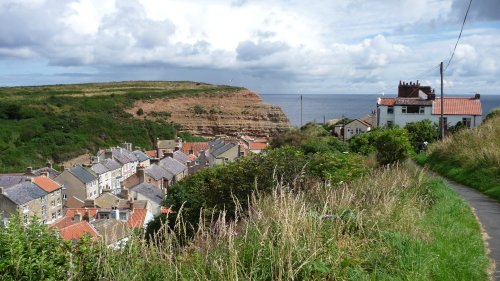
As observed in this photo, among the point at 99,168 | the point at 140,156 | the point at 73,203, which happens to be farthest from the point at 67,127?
the point at 73,203

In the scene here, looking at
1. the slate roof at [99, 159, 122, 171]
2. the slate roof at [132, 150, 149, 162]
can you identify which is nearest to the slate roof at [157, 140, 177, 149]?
the slate roof at [132, 150, 149, 162]

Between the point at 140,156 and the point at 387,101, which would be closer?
the point at 387,101

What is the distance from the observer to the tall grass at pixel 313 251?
17.1 ft

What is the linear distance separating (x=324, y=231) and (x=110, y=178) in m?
51.9

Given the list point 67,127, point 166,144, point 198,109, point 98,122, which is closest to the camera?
point 166,144

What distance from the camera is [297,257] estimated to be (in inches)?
205

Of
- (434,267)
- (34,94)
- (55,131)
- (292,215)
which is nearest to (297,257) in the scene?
(292,215)

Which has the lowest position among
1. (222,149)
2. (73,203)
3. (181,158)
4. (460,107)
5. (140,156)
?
(73,203)

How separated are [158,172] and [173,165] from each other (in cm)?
471

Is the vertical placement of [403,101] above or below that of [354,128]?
above

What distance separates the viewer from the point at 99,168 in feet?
175

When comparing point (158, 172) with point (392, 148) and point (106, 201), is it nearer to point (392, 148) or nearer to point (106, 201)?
point (106, 201)

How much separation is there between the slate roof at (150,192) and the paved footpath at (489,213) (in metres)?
29.8

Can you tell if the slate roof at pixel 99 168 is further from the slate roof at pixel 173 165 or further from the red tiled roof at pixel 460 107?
the red tiled roof at pixel 460 107
